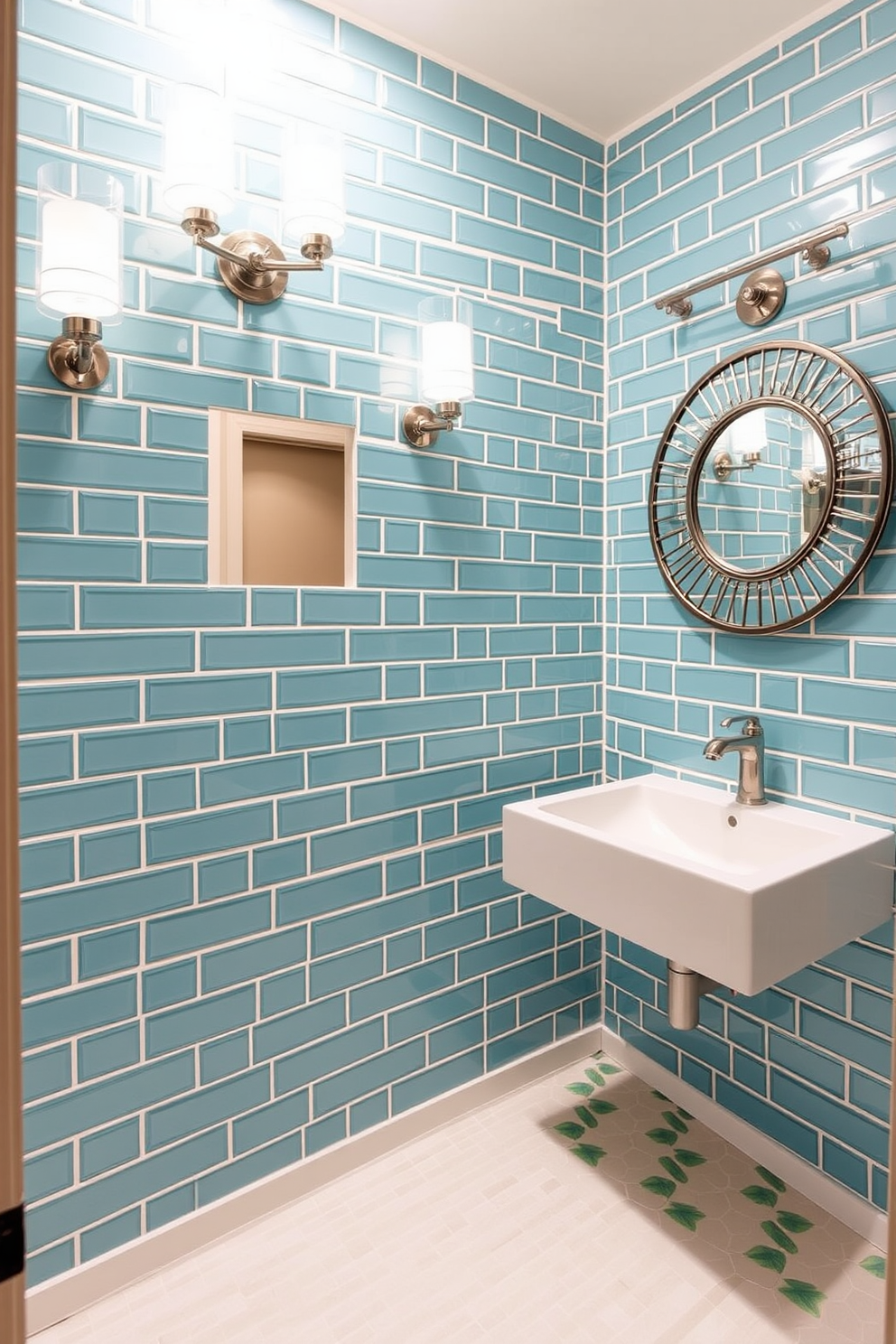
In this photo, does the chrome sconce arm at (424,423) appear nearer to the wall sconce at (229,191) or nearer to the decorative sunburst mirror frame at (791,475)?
the wall sconce at (229,191)

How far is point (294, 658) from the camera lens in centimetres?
167

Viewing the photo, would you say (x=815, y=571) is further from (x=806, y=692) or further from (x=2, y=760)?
(x=2, y=760)

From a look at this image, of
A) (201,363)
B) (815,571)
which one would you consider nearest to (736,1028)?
(815,571)

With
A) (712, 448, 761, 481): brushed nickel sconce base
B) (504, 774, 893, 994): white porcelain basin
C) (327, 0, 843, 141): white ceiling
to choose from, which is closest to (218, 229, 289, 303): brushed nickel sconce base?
(327, 0, 843, 141): white ceiling

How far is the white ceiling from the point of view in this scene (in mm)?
1688

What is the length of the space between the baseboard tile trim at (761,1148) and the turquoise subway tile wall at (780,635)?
3 cm

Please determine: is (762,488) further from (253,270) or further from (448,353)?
(253,270)

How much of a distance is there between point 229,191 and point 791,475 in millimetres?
1283

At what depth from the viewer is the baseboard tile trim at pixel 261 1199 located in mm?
1438

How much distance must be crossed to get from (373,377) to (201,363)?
395 mm

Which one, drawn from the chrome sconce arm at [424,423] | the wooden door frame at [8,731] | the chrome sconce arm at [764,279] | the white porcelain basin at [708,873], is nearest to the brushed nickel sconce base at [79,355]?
the chrome sconce arm at [424,423]

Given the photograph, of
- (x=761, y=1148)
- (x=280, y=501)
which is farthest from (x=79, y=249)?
(x=761, y=1148)

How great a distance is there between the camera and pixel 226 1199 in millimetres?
1616

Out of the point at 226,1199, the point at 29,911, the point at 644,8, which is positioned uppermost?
the point at 644,8
